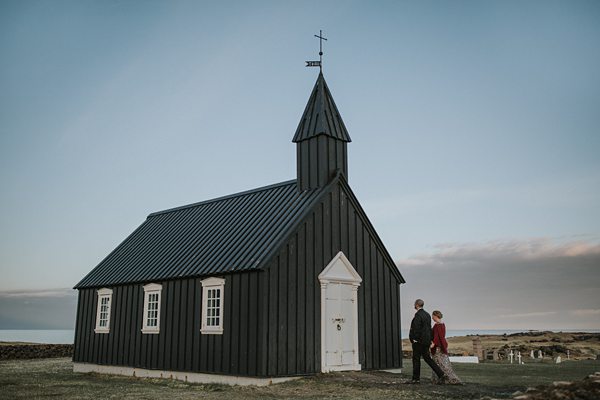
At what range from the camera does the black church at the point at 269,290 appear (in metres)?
16.6

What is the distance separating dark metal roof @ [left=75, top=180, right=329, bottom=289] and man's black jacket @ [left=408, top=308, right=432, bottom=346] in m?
4.47

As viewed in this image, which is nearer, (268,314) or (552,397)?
(552,397)

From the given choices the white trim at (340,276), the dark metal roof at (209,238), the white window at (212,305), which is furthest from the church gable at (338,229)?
the white window at (212,305)

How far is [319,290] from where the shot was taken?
17.8 meters

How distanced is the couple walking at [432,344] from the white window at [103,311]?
43.0 ft

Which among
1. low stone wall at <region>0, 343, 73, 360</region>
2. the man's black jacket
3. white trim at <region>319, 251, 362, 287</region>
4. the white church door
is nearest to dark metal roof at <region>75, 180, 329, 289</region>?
white trim at <region>319, 251, 362, 287</region>

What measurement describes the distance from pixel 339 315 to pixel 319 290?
3.73 ft

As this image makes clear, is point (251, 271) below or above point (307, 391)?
above

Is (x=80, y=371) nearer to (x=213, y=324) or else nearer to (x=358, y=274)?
(x=213, y=324)

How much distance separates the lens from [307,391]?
14547 mm

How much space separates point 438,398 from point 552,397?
12.6ft

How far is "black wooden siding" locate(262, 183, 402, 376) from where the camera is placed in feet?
54.1

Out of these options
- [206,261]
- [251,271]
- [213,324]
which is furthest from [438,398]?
[206,261]

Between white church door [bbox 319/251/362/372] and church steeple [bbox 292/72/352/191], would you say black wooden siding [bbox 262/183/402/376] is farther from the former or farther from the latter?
church steeple [bbox 292/72/352/191]
